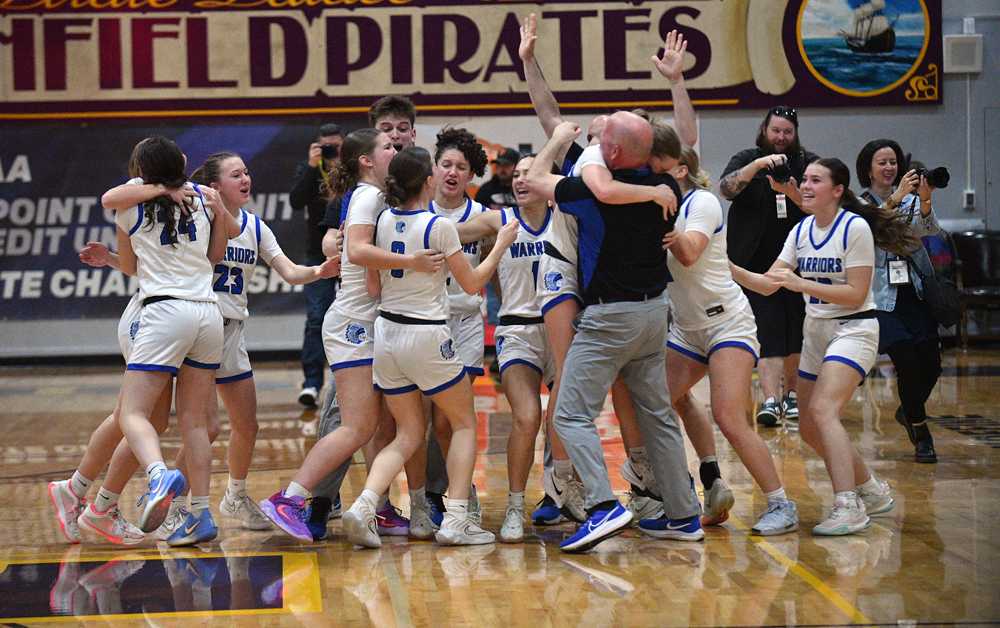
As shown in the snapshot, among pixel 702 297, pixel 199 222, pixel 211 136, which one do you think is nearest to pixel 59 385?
pixel 211 136

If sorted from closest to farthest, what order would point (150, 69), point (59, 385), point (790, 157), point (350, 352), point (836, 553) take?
point (836, 553)
point (350, 352)
point (790, 157)
point (59, 385)
point (150, 69)

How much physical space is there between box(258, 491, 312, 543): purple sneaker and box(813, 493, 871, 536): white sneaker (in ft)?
7.00

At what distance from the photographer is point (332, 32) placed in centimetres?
1291

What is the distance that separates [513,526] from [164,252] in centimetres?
185

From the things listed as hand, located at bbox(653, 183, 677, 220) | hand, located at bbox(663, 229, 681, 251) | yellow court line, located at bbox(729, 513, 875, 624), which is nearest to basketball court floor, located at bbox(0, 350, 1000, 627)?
yellow court line, located at bbox(729, 513, 875, 624)

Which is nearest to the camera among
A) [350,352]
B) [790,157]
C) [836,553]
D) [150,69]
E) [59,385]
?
[836,553]

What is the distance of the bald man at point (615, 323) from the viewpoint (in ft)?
16.7

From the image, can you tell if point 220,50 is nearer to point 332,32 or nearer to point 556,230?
point 332,32

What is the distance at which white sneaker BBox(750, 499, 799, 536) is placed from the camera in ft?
17.9

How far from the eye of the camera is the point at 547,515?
5762 millimetres

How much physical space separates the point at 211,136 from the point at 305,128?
935mm

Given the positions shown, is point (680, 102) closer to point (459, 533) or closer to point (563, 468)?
point (563, 468)

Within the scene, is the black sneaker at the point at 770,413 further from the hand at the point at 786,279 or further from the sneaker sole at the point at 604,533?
the sneaker sole at the point at 604,533

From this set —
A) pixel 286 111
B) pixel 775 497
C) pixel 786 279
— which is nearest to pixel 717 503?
pixel 775 497
